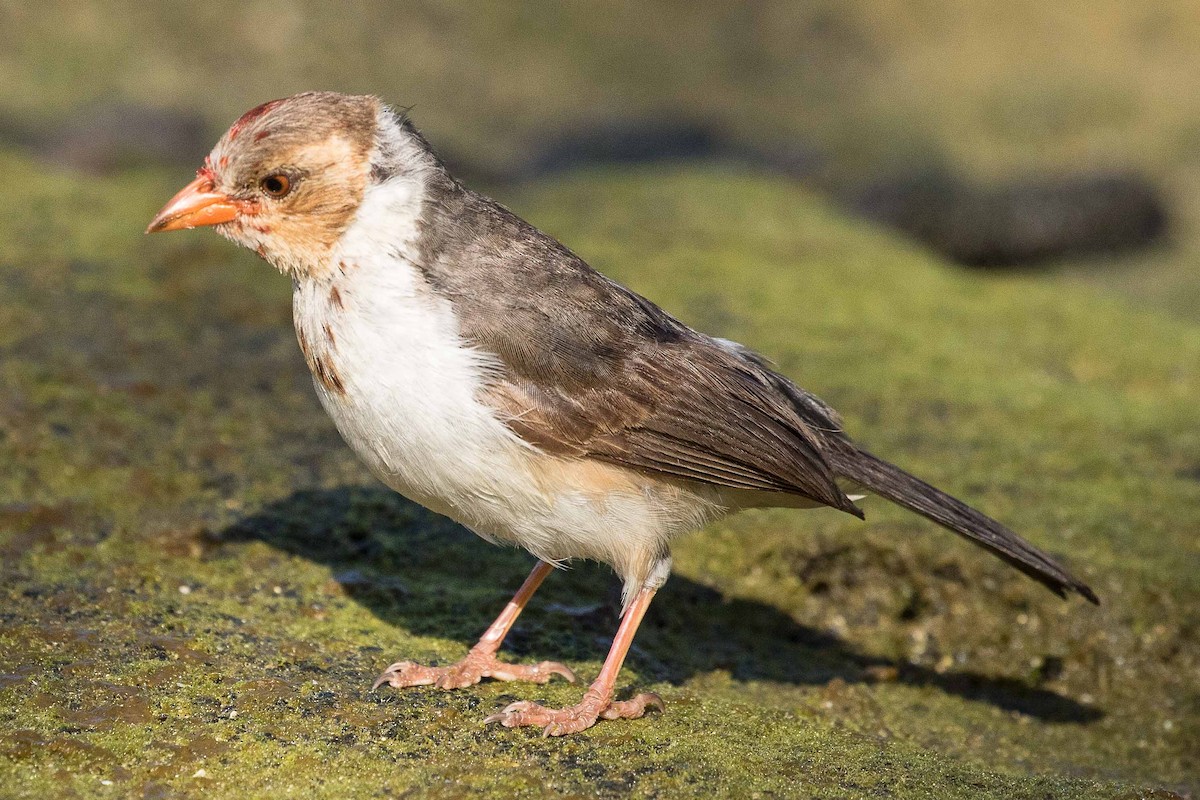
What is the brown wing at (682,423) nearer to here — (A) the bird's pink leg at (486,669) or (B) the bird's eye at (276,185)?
(A) the bird's pink leg at (486,669)

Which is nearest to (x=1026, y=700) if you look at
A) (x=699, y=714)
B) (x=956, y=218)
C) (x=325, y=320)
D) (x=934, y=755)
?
(x=934, y=755)

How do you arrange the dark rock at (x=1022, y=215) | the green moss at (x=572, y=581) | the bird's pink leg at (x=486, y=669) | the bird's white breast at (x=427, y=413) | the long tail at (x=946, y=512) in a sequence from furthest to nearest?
the dark rock at (x=1022, y=215)
the long tail at (x=946, y=512)
the bird's pink leg at (x=486, y=669)
the bird's white breast at (x=427, y=413)
the green moss at (x=572, y=581)

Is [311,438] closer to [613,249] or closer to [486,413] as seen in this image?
[486,413]

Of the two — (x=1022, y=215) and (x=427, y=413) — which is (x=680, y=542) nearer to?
(x=427, y=413)

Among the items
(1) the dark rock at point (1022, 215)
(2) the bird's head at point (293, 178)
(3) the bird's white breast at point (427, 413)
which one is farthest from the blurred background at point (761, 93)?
(3) the bird's white breast at point (427, 413)

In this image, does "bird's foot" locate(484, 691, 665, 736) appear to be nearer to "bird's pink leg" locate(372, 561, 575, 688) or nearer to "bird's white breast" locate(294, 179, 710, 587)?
"bird's pink leg" locate(372, 561, 575, 688)

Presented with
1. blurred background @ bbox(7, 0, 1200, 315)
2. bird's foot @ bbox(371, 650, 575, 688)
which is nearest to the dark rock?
blurred background @ bbox(7, 0, 1200, 315)
